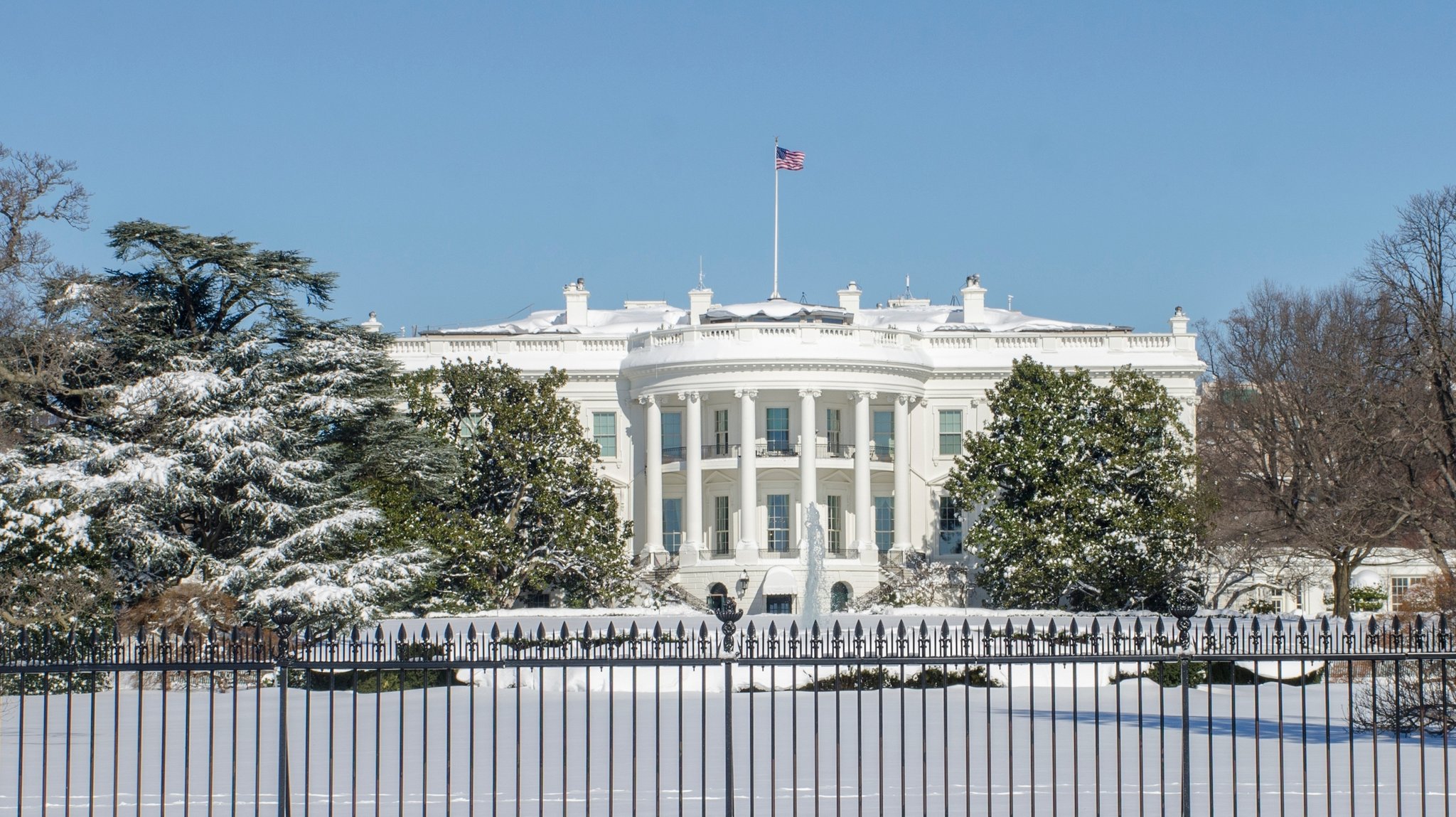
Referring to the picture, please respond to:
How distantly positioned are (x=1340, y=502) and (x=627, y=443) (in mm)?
22849

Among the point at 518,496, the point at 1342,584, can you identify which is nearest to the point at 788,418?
the point at 518,496

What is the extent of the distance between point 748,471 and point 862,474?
3.33m

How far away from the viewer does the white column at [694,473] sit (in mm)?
54188

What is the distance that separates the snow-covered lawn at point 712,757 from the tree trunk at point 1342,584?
19734 mm

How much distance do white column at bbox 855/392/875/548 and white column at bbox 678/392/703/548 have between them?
14.7 feet

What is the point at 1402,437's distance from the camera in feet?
123

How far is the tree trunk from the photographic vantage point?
1689 inches

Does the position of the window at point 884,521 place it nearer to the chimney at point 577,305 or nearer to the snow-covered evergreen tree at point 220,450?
the chimney at point 577,305

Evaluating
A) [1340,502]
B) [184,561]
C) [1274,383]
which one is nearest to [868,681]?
[184,561]

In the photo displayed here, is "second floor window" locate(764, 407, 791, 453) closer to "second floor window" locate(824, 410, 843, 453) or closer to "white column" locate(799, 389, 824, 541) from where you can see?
"second floor window" locate(824, 410, 843, 453)

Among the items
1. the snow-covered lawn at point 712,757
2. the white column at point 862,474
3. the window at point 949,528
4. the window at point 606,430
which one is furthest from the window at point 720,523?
the snow-covered lawn at point 712,757

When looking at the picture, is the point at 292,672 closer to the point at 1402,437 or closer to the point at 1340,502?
the point at 1402,437

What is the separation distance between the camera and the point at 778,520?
184 feet

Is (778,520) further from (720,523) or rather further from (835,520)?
(720,523)
